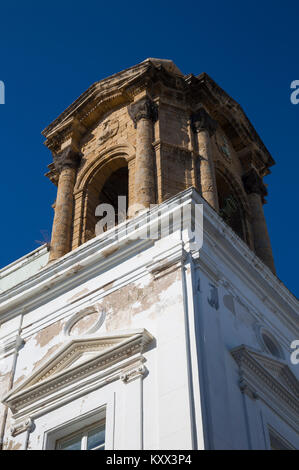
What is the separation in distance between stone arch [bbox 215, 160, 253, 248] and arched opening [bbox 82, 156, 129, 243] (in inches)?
89.0

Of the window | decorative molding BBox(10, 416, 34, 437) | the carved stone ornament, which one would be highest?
the carved stone ornament

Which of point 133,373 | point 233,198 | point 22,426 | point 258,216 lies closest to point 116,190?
point 233,198

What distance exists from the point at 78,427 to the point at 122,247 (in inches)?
137

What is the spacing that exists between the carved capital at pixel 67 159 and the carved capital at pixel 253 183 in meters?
4.15

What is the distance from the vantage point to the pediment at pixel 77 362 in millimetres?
11461

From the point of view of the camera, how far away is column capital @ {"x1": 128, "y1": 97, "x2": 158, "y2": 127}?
17953mm

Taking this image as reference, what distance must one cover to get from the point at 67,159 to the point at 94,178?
3.08 ft

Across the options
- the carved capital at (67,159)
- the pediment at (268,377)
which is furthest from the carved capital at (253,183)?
the pediment at (268,377)

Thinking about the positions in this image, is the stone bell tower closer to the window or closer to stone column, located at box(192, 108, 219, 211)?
stone column, located at box(192, 108, 219, 211)

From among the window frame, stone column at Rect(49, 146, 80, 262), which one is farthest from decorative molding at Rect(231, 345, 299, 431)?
stone column at Rect(49, 146, 80, 262)

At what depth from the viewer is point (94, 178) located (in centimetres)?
1830

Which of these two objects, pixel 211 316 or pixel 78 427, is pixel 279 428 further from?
pixel 78 427

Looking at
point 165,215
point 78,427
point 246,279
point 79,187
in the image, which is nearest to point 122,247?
point 165,215

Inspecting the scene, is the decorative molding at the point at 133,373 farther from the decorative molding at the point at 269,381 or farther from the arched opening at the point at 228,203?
the arched opening at the point at 228,203
